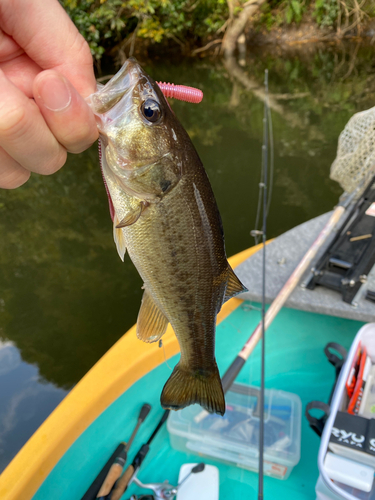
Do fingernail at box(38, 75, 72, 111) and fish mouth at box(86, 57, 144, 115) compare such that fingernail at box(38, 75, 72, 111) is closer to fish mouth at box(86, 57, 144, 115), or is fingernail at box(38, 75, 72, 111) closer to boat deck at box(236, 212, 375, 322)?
fish mouth at box(86, 57, 144, 115)

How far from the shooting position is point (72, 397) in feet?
7.72

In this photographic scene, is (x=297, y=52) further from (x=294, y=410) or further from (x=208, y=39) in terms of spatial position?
(x=294, y=410)

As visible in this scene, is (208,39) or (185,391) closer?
(185,391)

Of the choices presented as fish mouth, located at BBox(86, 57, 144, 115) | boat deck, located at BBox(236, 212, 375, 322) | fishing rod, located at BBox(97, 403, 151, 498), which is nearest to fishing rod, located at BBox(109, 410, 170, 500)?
fishing rod, located at BBox(97, 403, 151, 498)

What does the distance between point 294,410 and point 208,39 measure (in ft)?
76.4

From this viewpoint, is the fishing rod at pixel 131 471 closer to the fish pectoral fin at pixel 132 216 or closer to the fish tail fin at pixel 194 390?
the fish tail fin at pixel 194 390

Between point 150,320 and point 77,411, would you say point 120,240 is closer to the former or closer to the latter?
point 150,320

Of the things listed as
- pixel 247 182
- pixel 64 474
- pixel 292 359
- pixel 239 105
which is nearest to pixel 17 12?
pixel 64 474

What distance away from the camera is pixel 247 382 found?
2984mm

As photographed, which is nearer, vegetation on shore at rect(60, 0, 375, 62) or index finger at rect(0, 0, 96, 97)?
index finger at rect(0, 0, 96, 97)

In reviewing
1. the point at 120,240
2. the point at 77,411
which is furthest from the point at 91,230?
the point at 120,240

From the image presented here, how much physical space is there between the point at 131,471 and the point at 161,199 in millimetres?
1960

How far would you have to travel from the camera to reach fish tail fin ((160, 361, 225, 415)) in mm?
1069

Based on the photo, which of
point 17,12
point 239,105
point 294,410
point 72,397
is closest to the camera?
point 17,12
